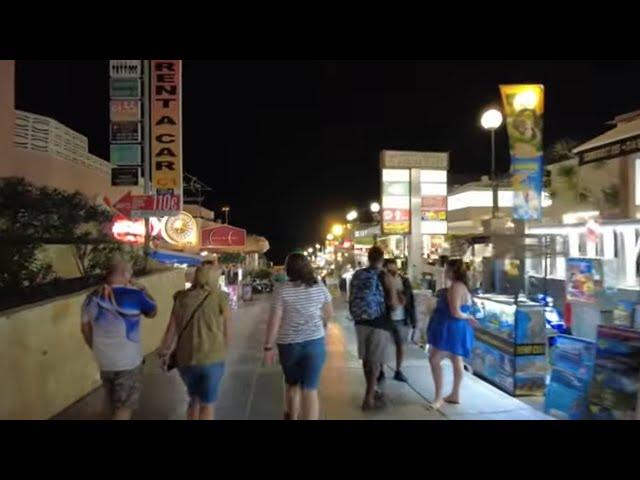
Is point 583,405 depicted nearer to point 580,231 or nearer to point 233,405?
point 233,405

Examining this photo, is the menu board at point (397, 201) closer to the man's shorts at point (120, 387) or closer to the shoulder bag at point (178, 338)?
the shoulder bag at point (178, 338)

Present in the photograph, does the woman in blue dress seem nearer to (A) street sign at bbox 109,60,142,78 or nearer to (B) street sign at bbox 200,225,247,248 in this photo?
(A) street sign at bbox 109,60,142,78

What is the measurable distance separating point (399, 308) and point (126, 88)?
701 cm

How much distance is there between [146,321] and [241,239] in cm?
1613

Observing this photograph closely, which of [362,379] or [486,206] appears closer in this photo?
[362,379]

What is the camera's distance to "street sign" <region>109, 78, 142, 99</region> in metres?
10.8

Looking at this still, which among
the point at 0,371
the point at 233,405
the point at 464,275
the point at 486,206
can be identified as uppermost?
the point at 486,206

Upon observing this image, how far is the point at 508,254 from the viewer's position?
11.0 meters

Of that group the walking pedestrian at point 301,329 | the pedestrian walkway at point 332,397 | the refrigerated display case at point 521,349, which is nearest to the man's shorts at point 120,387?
the walking pedestrian at point 301,329

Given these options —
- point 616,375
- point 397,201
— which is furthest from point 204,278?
point 397,201

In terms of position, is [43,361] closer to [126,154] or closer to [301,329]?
[301,329]

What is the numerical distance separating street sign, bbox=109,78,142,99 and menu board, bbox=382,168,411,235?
31.6ft

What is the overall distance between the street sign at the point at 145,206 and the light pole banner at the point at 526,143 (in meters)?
5.88

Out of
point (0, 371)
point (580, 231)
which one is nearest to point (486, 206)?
point (580, 231)
